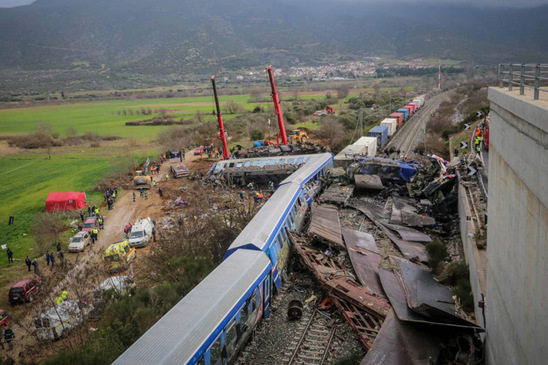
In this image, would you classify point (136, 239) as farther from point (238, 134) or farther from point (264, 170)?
point (238, 134)

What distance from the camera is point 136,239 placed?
24.9 m

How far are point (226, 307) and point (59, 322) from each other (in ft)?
28.9

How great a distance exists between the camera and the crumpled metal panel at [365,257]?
14.5 metres

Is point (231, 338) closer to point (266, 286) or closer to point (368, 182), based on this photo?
point (266, 286)

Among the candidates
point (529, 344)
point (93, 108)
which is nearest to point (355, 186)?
point (529, 344)

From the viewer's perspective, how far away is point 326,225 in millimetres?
18688

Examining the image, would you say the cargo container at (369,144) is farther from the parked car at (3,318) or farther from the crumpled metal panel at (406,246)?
the parked car at (3,318)

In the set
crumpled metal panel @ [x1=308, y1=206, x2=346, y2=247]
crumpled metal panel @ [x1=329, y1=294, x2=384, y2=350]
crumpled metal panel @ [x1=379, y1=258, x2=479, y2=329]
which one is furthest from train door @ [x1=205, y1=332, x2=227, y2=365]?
crumpled metal panel @ [x1=308, y1=206, x2=346, y2=247]

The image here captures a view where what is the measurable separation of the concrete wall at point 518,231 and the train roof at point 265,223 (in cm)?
732

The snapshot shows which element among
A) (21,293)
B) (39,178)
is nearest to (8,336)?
(21,293)

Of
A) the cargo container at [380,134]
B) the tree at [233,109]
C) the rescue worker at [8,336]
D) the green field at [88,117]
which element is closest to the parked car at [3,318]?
the rescue worker at [8,336]

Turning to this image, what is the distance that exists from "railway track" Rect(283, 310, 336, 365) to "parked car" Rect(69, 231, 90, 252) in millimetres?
17783

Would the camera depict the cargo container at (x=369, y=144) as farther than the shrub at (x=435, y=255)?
Yes

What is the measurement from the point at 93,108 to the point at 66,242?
101m
